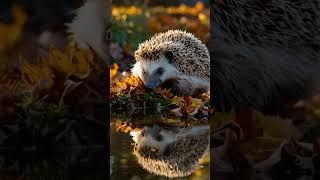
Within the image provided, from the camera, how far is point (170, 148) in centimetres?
479

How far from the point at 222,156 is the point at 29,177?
147 centimetres

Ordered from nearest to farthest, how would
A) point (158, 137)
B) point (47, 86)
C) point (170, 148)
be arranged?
point (170, 148), point (158, 137), point (47, 86)

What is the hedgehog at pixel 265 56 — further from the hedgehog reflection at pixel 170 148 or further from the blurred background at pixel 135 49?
the hedgehog reflection at pixel 170 148

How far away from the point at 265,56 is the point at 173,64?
72 cm

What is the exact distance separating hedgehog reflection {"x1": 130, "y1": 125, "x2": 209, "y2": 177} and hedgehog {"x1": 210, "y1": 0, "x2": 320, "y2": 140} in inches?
15.2

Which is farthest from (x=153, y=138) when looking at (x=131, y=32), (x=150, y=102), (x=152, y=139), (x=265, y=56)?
(x=265, y=56)

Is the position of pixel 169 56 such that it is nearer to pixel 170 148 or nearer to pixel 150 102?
pixel 150 102

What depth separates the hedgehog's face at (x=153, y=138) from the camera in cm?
483

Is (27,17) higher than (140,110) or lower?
higher

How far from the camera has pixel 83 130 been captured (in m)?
5.00

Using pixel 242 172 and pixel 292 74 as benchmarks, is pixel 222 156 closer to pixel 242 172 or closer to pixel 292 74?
pixel 242 172

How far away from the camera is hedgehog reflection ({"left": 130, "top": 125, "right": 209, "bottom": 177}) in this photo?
4.62m

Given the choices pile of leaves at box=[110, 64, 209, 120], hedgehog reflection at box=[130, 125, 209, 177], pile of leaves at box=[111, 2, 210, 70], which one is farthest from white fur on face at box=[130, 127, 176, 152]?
pile of leaves at box=[111, 2, 210, 70]

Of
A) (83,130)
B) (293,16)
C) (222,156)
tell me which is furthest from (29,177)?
(293,16)
